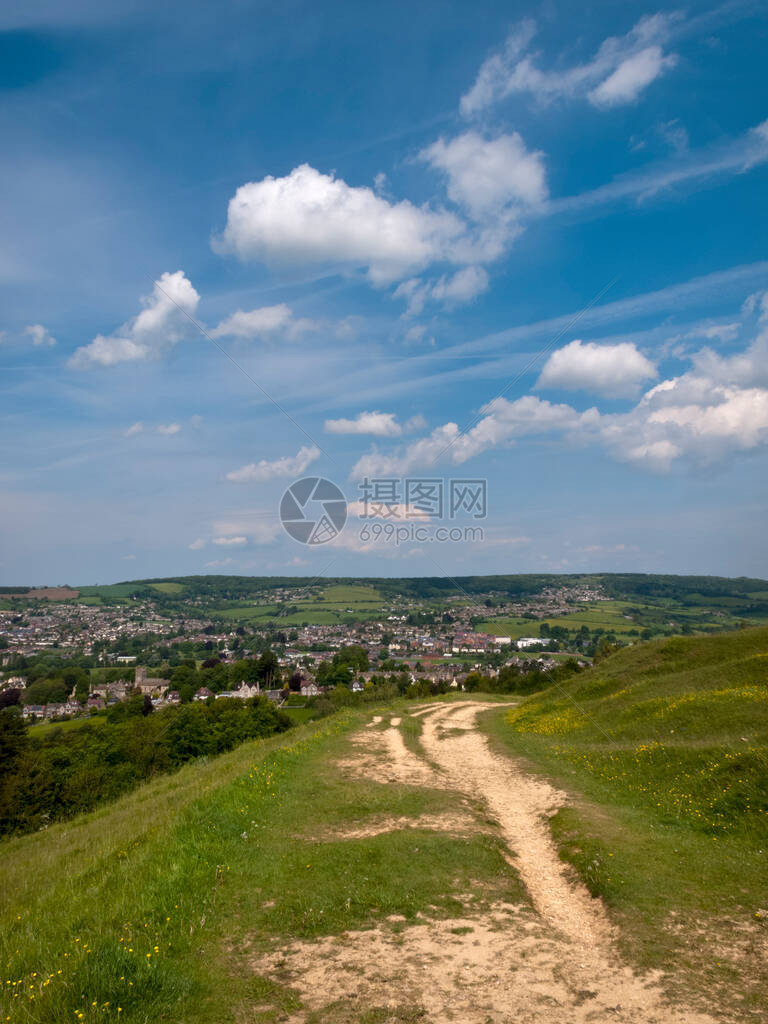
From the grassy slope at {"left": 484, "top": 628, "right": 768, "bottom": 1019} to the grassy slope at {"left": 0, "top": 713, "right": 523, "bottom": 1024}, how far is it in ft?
7.10

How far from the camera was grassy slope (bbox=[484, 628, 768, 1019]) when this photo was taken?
25.6 ft

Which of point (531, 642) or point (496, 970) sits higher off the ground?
point (496, 970)

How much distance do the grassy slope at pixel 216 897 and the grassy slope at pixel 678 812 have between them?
2.16 m

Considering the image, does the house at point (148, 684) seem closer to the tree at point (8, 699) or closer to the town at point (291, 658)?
the town at point (291, 658)

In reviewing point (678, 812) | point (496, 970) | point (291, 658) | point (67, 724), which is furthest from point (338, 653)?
point (496, 970)

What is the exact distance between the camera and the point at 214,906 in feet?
28.7

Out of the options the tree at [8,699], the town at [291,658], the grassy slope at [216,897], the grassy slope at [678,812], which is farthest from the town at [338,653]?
the grassy slope at [216,897]

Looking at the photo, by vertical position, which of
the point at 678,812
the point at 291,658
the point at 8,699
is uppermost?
the point at 678,812

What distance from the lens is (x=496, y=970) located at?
23.6ft

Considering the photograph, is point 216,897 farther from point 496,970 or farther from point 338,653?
point 338,653

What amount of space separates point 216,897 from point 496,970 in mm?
4404

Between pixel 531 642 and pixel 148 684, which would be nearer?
pixel 148 684

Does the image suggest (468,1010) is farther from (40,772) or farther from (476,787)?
(40,772)

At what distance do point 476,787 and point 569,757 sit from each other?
5363mm
